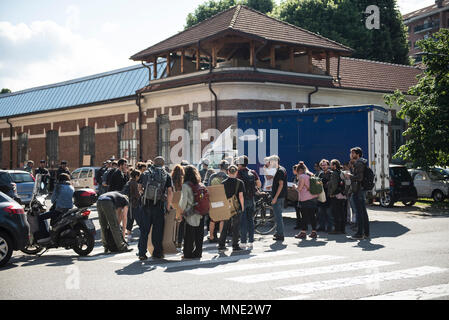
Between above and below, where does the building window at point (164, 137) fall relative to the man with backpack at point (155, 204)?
above

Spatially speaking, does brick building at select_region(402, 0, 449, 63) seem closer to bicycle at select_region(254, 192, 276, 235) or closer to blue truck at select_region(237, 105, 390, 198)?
blue truck at select_region(237, 105, 390, 198)

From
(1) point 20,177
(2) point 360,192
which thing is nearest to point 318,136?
A: (2) point 360,192

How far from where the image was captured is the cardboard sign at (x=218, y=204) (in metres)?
11.9

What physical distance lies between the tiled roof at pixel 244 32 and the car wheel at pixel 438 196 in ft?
30.8

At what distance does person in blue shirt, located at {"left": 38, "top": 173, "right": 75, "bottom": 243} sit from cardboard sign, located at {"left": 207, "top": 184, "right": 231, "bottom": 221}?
3.05 metres

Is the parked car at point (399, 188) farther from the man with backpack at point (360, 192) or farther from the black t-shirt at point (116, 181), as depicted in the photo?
the black t-shirt at point (116, 181)

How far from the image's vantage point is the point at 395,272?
354 inches

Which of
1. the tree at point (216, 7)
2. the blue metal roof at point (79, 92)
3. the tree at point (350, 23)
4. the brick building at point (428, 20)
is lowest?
the blue metal roof at point (79, 92)

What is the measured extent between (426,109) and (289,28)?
9948 mm

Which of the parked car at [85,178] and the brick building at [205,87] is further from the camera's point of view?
the parked car at [85,178]

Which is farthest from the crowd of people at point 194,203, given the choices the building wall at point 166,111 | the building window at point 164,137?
the building window at point 164,137

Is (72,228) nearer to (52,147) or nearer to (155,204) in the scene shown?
(155,204)
